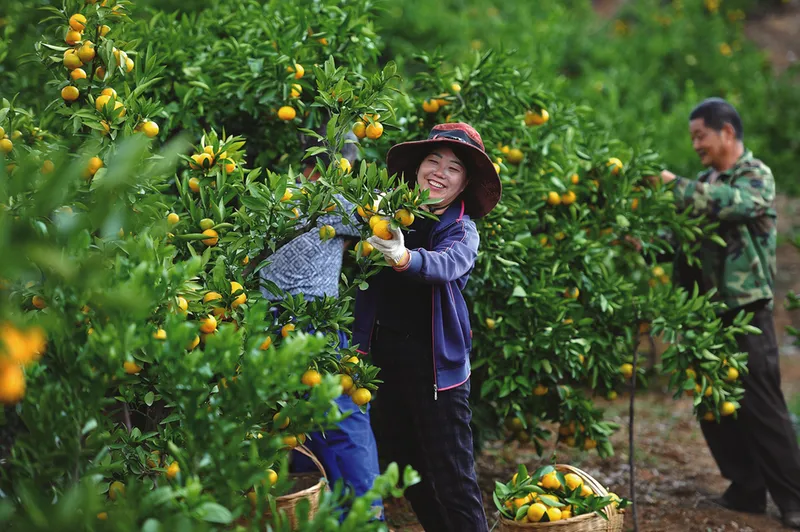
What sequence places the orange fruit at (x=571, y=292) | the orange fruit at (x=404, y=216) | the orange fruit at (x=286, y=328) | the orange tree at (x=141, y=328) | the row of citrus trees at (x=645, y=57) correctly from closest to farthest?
the orange tree at (x=141, y=328)
the orange fruit at (x=404, y=216)
the orange fruit at (x=286, y=328)
the orange fruit at (x=571, y=292)
the row of citrus trees at (x=645, y=57)

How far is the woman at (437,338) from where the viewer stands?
8.90 feet

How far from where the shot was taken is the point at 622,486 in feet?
13.6

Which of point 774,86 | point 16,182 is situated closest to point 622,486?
point 16,182

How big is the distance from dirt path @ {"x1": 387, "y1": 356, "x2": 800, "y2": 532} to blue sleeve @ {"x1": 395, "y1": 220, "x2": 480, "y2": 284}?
148 centimetres

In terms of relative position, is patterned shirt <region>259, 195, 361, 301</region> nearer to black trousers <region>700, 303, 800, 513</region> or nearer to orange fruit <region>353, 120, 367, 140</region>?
orange fruit <region>353, 120, 367, 140</region>

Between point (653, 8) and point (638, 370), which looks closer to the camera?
point (638, 370)

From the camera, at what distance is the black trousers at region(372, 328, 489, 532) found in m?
2.73

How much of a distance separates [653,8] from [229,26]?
7497 millimetres

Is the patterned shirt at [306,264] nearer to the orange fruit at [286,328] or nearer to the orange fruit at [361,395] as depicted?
the orange fruit at [286,328]

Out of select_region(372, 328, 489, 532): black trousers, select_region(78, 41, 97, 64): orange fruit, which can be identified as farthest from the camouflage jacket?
select_region(78, 41, 97, 64): orange fruit

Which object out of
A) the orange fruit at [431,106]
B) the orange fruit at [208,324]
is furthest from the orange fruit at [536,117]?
the orange fruit at [208,324]

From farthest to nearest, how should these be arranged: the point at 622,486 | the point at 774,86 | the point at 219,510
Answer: the point at 774,86 → the point at 622,486 → the point at 219,510

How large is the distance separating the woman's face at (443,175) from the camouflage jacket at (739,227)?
4.80 feet

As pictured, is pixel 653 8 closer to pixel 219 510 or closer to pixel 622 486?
pixel 622 486
